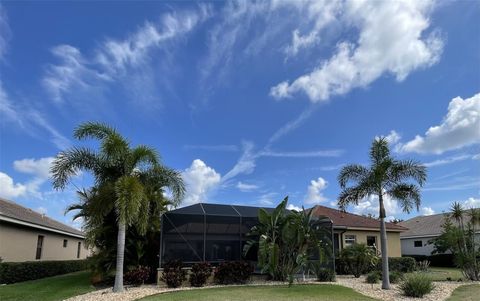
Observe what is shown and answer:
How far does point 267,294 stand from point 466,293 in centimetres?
772

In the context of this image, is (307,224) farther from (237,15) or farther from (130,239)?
(237,15)

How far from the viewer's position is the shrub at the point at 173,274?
51.3ft

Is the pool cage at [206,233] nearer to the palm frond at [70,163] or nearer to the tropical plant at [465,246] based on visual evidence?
the palm frond at [70,163]

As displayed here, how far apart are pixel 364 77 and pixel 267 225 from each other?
8.26m

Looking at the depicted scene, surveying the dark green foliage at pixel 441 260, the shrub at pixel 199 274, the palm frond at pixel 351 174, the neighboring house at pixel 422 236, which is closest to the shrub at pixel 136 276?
the shrub at pixel 199 274

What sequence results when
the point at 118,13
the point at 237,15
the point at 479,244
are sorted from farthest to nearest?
1. the point at 479,244
2. the point at 237,15
3. the point at 118,13

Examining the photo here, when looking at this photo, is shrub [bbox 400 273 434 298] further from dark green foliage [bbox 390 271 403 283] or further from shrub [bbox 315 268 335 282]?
shrub [bbox 315 268 335 282]

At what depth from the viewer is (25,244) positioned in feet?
67.7

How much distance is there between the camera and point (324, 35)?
16.2 meters

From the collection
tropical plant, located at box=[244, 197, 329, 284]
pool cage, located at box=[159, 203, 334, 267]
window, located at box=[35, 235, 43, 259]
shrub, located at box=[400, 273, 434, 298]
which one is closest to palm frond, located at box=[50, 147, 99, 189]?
pool cage, located at box=[159, 203, 334, 267]

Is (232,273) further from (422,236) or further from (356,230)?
(422,236)

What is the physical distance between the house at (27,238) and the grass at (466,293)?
19.3 meters

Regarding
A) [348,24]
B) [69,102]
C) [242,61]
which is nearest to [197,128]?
[242,61]

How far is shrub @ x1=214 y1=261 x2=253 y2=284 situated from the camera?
16.8 m
